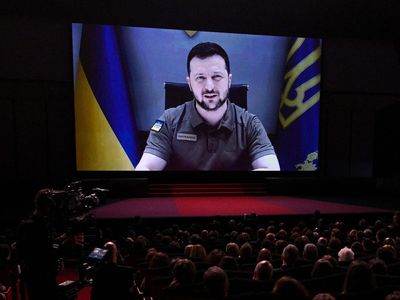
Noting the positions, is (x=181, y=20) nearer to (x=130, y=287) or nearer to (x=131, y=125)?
(x=131, y=125)

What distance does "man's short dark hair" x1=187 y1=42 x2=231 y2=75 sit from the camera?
1068 centimetres

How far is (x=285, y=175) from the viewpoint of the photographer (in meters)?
11.4

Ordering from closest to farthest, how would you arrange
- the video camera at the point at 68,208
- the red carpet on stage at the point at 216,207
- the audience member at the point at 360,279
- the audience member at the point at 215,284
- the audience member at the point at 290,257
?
the audience member at the point at 215,284 < the audience member at the point at 360,279 < the audience member at the point at 290,257 < the video camera at the point at 68,208 < the red carpet on stage at the point at 216,207

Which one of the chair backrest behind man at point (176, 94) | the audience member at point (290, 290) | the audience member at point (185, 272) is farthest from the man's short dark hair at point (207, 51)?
the audience member at point (290, 290)

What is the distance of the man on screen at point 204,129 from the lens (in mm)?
10523

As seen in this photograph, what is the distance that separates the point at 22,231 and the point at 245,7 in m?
9.71

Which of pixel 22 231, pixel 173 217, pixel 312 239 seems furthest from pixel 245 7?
pixel 22 231

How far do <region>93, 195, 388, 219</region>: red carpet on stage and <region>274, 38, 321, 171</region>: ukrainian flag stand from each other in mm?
1929

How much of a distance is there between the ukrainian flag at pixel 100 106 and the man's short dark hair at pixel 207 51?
2.34 metres

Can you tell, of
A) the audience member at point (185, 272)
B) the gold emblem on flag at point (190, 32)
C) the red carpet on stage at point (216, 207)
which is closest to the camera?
the audience member at point (185, 272)

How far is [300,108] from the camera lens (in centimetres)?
1141

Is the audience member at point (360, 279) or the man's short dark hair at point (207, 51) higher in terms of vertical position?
the man's short dark hair at point (207, 51)

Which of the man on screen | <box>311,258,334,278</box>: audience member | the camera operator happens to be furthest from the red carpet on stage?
<box>311,258,334,278</box>: audience member

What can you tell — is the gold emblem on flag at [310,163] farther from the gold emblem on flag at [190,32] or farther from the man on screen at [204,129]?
the gold emblem on flag at [190,32]
